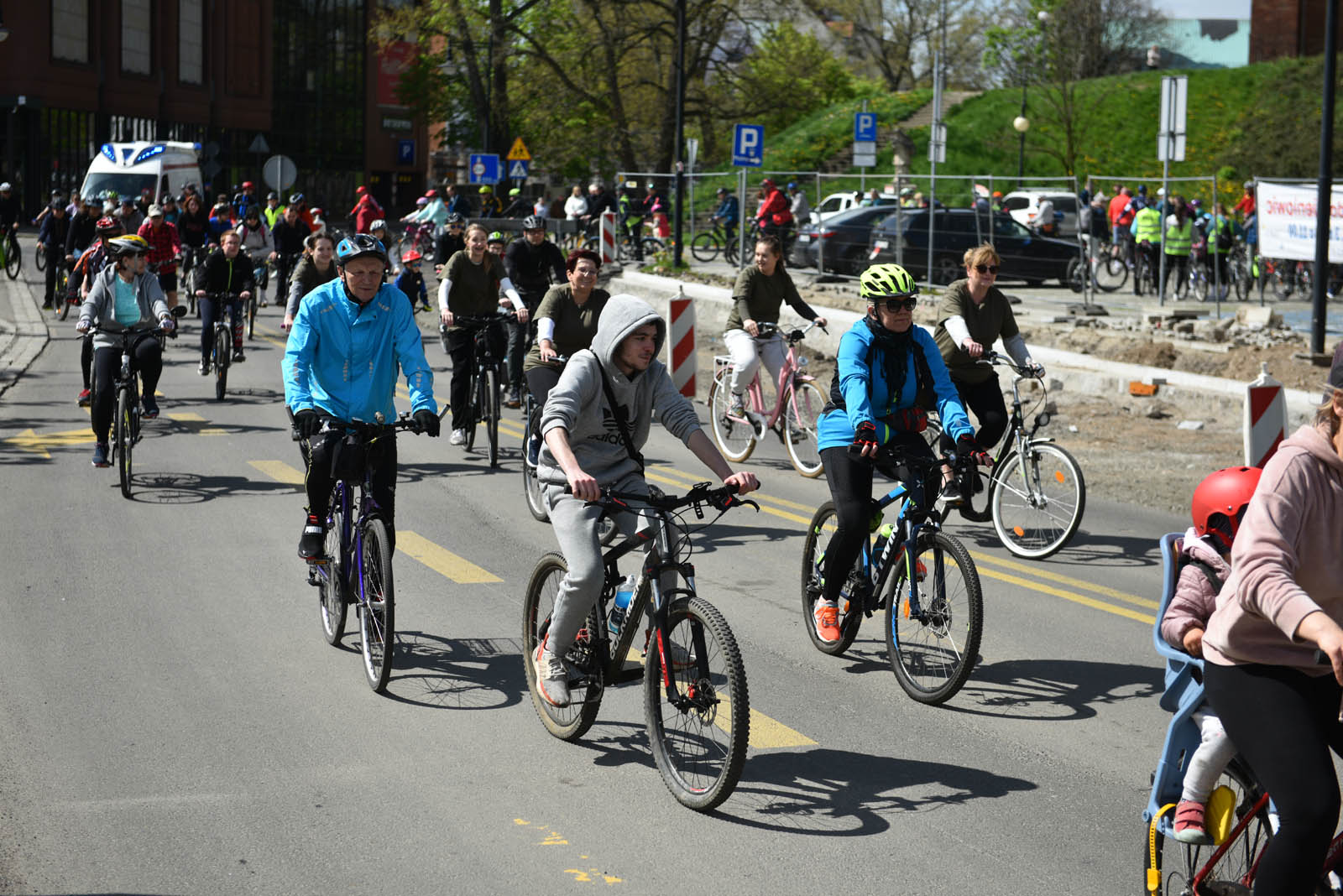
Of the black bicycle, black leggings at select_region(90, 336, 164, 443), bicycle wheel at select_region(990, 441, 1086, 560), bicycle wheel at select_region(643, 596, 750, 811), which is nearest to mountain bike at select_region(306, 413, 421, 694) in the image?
bicycle wheel at select_region(643, 596, 750, 811)

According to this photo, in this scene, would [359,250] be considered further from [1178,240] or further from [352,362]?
[1178,240]

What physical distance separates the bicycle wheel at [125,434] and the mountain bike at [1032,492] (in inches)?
240

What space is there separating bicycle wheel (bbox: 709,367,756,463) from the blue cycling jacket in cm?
635

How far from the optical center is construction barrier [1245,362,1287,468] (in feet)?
34.9

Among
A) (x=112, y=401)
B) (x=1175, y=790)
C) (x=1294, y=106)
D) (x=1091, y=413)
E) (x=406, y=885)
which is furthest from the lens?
(x=1294, y=106)

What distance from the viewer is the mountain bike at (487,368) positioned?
13.6 metres

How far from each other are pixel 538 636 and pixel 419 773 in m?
0.84

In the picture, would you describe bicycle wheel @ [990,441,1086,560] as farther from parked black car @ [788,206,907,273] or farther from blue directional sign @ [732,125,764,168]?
blue directional sign @ [732,125,764,168]

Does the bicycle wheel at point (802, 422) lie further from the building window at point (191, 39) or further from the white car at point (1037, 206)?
the building window at point (191, 39)

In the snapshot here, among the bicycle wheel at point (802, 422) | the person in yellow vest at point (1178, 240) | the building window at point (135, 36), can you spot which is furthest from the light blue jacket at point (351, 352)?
the building window at point (135, 36)

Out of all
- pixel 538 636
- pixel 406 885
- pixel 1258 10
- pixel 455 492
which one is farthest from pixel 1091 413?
pixel 1258 10

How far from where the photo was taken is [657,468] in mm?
13859

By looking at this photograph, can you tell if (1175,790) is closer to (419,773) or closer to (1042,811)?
(1042,811)

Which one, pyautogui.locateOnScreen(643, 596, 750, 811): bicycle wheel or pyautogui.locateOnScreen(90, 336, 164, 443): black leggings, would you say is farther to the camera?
pyautogui.locateOnScreen(90, 336, 164, 443): black leggings
